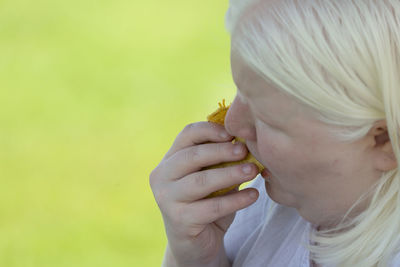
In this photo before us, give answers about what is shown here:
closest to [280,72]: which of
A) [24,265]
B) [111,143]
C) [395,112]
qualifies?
[395,112]

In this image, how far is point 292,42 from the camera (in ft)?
2.73

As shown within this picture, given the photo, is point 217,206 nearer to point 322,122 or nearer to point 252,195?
point 252,195

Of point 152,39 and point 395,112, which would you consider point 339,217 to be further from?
point 152,39

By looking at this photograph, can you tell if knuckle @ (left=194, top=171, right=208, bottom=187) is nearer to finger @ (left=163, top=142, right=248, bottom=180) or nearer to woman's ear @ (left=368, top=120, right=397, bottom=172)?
finger @ (left=163, top=142, right=248, bottom=180)

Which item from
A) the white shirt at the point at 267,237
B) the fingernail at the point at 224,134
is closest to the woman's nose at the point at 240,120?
the fingernail at the point at 224,134

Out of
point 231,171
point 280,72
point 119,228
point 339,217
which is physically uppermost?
point 280,72

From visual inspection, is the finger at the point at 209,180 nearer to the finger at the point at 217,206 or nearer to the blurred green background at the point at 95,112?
the finger at the point at 217,206

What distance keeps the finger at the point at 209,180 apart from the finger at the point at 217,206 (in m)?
0.02

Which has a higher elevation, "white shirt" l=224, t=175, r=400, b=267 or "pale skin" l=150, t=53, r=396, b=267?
"pale skin" l=150, t=53, r=396, b=267

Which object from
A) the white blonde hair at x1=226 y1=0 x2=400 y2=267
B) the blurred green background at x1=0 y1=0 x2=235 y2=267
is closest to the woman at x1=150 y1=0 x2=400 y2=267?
the white blonde hair at x1=226 y1=0 x2=400 y2=267

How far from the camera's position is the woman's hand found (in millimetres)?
1088

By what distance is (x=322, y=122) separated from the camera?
33.6 inches

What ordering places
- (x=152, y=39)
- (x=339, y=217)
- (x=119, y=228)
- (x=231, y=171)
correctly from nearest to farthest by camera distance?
(x=339, y=217), (x=231, y=171), (x=119, y=228), (x=152, y=39)

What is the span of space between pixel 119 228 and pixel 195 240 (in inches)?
72.7
